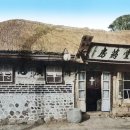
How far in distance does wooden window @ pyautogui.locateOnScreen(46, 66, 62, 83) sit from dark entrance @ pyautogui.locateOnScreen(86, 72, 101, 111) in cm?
174

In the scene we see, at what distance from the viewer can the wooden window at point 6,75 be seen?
51.9ft

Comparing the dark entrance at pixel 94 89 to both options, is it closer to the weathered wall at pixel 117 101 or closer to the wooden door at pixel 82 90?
the wooden door at pixel 82 90

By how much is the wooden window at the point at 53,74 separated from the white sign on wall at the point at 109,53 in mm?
1601

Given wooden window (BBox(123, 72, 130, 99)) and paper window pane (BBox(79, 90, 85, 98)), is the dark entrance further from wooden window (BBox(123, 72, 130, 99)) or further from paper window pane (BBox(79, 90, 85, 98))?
wooden window (BBox(123, 72, 130, 99))

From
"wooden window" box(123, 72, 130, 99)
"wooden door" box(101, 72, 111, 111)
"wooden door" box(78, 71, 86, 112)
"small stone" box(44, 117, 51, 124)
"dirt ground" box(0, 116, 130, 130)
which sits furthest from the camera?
"wooden window" box(123, 72, 130, 99)

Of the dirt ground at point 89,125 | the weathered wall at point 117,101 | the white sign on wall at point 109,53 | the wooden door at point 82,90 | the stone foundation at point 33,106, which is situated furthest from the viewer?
the weathered wall at point 117,101

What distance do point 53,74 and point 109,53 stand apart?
2808 millimetres

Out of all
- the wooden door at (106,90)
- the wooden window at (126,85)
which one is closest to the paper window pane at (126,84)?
the wooden window at (126,85)

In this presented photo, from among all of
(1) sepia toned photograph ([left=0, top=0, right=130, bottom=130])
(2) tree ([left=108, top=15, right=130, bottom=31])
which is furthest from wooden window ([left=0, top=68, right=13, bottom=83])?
(2) tree ([left=108, top=15, right=130, bottom=31])

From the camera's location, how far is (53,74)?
16359 mm

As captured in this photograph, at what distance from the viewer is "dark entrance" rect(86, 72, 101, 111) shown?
57.8 ft

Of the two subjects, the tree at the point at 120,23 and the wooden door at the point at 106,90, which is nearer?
the wooden door at the point at 106,90

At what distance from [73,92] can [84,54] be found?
195 cm

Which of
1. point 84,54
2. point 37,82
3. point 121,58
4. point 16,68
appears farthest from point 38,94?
point 121,58
